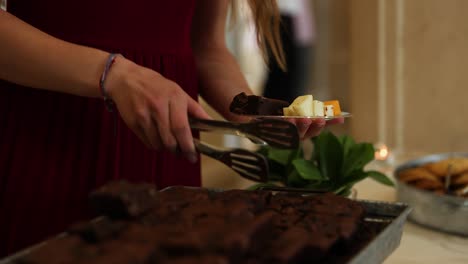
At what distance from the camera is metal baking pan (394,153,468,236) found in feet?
3.20

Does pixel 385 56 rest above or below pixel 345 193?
above

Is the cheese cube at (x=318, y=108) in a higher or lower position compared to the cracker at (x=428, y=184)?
higher

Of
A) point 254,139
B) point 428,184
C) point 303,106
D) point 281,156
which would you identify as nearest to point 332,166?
point 281,156

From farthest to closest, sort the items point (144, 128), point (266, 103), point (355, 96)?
1. point (355, 96)
2. point (266, 103)
3. point (144, 128)

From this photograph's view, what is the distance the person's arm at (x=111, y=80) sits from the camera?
0.67 m

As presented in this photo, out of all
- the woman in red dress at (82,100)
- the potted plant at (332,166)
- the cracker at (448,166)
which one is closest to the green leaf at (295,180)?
the potted plant at (332,166)

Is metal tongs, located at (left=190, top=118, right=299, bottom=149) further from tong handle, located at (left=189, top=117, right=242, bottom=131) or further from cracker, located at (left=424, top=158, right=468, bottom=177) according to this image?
cracker, located at (left=424, top=158, right=468, bottom=177)

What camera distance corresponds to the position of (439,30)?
218 cm

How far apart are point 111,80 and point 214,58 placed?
1.54ft

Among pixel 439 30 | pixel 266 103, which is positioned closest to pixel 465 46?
pixel 439 30

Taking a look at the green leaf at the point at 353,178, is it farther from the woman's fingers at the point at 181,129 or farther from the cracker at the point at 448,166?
the woman's fingers at the point at 181,129

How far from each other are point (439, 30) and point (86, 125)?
68.4 inches

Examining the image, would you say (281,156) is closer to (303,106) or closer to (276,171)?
(276,171)

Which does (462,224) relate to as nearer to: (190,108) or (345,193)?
(345,193)
